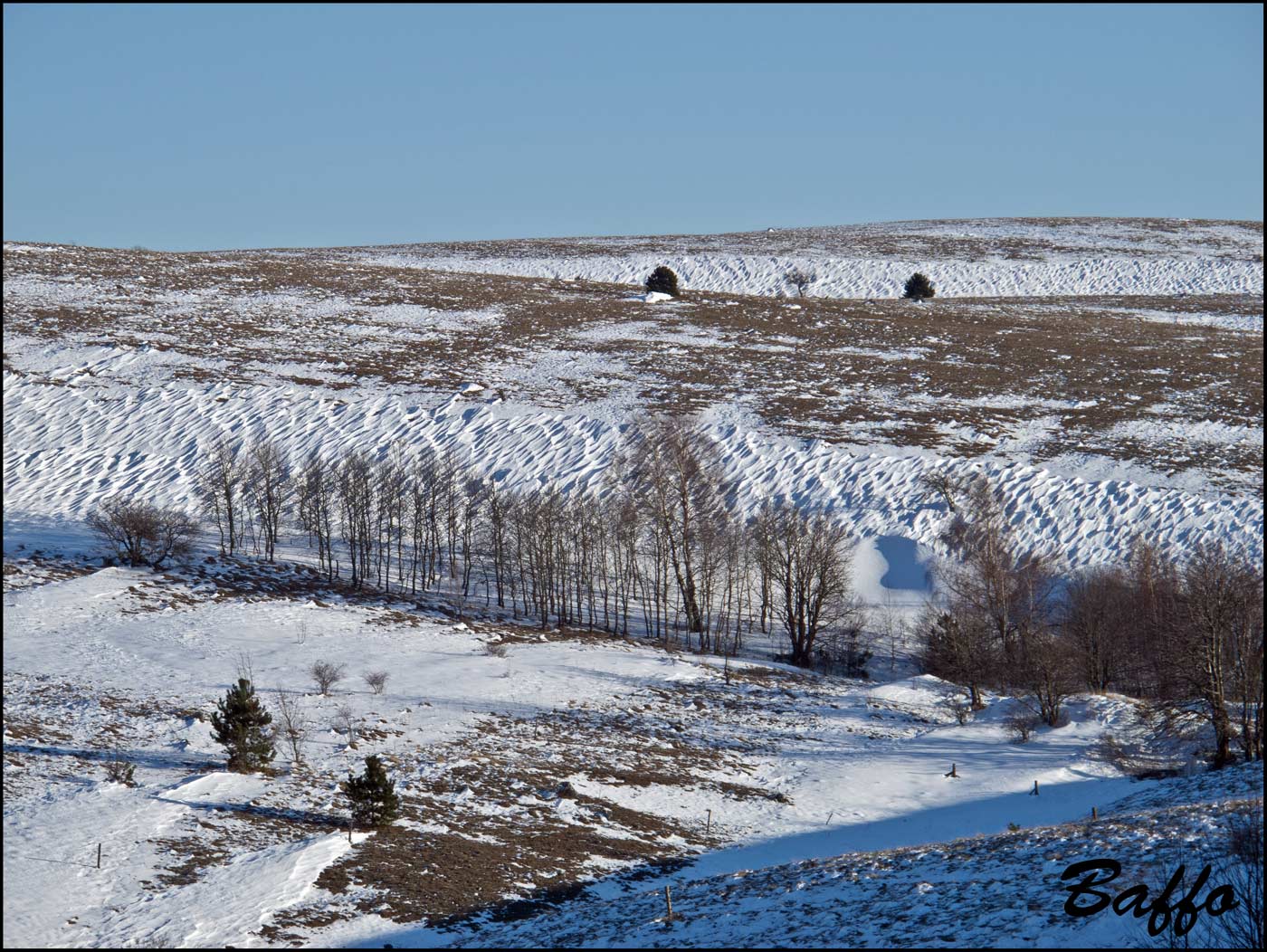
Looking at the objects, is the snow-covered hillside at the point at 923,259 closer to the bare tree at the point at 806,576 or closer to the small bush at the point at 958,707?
the bare tree at the point at 806,576

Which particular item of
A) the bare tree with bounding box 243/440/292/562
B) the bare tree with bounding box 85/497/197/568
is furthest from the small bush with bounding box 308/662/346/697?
the bare tree with bounding box 243/440/292/562

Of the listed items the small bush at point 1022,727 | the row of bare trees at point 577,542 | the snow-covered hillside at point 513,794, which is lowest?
the small bush at point 1022,727

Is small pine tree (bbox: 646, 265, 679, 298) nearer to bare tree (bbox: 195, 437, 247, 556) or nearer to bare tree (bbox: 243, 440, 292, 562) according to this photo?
bare tree (bbox: 243, 440, 292, 562)

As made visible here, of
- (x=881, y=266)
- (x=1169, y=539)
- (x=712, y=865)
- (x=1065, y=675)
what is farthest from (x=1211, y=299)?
(x=712, y=865)

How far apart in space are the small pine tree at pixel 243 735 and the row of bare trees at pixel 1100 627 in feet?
69.4

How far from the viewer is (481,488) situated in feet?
149

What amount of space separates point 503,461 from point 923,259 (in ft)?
202

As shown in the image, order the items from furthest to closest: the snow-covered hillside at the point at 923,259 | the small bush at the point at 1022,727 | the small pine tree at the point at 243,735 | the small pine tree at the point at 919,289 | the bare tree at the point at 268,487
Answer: the snow-covered hillside at the point at 923,259 < the small pine tree at the point at 919,289 < the bare tree at the point at 268,487 < the small bush at the point at 1022,727 < the small pine tree at the point at 243,735

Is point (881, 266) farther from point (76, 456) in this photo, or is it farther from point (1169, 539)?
point (76, 456)

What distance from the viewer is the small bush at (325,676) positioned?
27.2 meters

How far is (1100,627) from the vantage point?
1372 inches

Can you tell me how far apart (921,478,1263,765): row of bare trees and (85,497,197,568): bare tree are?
26.5 m

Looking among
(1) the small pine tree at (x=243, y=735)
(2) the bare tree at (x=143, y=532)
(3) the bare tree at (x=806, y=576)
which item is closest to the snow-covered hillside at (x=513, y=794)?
(1) the small pine tree at (x=243, y=735)

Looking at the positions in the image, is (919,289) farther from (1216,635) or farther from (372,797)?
(372,797)
